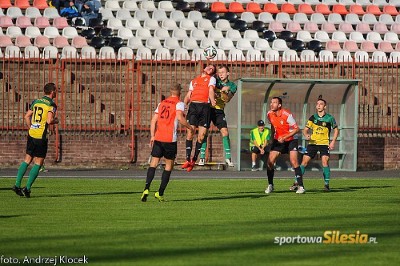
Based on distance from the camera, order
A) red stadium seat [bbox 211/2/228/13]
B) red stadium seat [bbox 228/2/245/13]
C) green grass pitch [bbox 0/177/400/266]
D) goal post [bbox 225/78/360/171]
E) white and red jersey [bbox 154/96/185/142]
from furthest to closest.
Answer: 1. red stadium seat [bbox 228/2/245/13]
2. red stadium seat [bbox 211/2/228/13]
3. goal post [bbox 225/78/360/171]
4. white and red jersey [bbox 154/96/185/142]
5. green grass pitch [bbox 0/177/400/266]

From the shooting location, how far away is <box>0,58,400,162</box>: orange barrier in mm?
34344

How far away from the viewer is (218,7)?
41750mm

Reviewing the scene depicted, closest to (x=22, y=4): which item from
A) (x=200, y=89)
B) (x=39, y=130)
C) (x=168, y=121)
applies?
(x=200, y=89)

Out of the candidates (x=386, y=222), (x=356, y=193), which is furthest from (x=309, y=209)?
(x=356, y=193)

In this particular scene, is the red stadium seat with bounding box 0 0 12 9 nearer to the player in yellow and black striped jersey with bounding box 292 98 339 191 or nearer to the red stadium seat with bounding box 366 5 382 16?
the red stadium seat with bounding box 366 5 382 16

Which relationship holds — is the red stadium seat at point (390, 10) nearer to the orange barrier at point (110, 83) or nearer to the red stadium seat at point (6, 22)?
the orange barrier at point (110, 83)

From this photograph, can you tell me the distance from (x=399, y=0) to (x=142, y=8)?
436 inches

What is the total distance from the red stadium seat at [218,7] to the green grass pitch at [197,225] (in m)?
18.6

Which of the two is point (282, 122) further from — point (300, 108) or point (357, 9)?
point (357, 9)

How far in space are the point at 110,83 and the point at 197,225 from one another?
808 inches

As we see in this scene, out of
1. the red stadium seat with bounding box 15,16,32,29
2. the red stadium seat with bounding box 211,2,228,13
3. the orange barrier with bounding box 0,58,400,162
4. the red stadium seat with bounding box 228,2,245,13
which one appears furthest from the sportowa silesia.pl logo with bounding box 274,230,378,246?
the red stadium seat with bounding box 228,2,245,13

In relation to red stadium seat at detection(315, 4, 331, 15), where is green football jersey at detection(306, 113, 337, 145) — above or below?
below

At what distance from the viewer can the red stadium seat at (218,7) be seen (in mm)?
41625

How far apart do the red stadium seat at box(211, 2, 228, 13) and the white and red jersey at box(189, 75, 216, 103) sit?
62.7 feet
